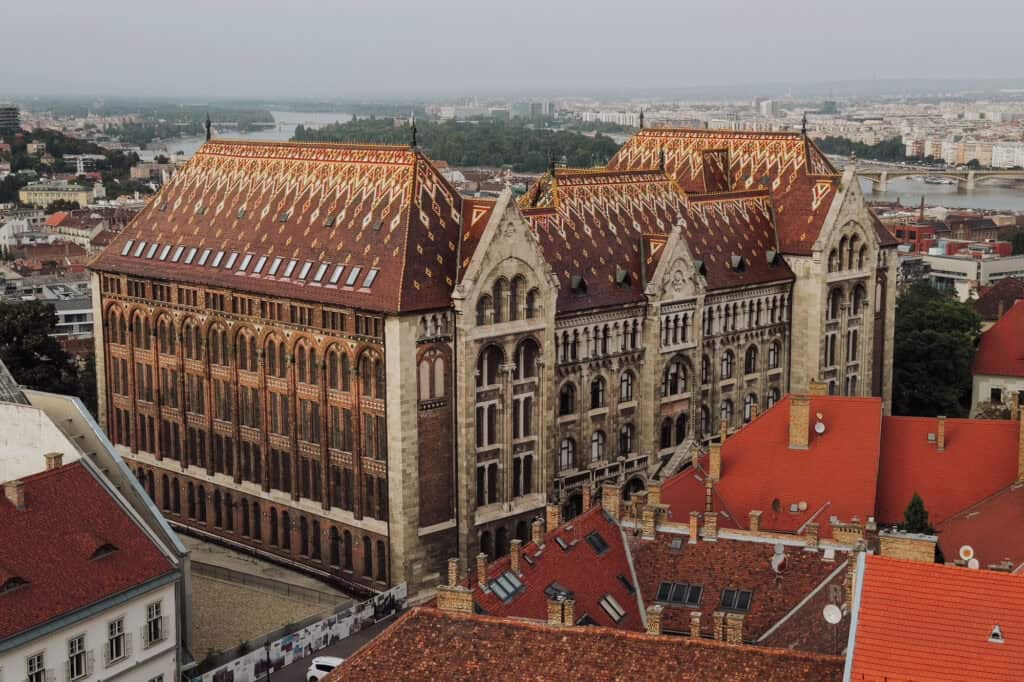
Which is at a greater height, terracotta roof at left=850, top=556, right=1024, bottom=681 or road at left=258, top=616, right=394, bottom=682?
terracotta roof at left=850, top=556, right=1024, bottom=681

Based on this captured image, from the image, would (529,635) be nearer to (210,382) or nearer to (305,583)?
Result: (305,583)

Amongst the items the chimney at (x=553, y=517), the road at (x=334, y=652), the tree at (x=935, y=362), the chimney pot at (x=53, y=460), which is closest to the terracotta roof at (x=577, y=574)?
the chimney at (x=553, y=517)

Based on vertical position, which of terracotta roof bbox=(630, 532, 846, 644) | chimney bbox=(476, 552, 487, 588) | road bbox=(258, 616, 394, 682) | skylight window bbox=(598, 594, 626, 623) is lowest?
road bbox=(258, 616, 394, 682)

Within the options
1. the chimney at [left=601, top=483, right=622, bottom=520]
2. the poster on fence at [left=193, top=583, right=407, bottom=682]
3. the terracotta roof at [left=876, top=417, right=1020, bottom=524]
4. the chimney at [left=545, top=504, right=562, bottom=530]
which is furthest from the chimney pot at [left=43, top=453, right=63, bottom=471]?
the terracotta roof at [left=876, top=417, right=1020, bottom=524]

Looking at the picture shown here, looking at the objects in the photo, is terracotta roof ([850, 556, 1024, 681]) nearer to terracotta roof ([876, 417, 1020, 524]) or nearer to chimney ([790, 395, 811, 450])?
terracotta roof ([876, 417, 1020, 524])

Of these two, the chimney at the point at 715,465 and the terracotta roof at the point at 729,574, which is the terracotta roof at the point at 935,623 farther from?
the chimney at the point at 715,465

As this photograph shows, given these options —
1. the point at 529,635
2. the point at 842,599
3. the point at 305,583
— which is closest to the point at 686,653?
the point at 529,635
